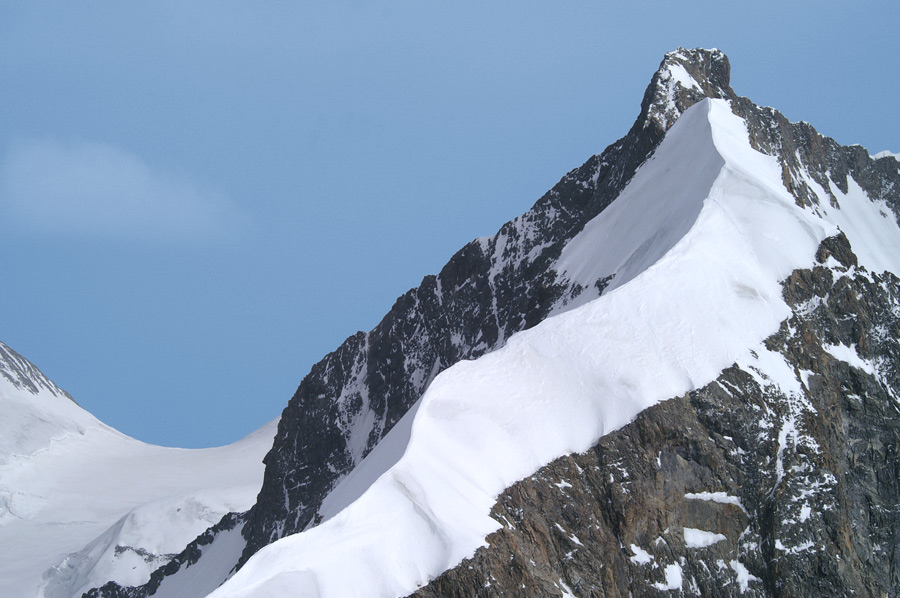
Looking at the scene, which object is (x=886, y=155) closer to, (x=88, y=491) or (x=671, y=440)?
(x=671, y=440)

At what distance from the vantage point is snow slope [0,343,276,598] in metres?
108

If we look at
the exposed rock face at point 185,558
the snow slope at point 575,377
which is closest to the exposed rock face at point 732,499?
the snow slope at point 575,377

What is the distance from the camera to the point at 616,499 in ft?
120

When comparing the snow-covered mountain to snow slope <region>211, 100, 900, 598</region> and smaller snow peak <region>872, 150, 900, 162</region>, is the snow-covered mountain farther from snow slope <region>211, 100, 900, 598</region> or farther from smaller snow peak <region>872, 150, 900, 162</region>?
smaller snow peak <region>872, 150, 900, 162</region>

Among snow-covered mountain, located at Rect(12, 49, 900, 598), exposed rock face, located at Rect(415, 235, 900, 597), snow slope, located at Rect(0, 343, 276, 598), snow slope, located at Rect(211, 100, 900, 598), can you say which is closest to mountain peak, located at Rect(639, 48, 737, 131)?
snow-covered mountain, located at Rect(12, 49, 900, 598)

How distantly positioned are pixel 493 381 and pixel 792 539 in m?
12.2

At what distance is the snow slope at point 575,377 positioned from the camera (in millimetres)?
31125

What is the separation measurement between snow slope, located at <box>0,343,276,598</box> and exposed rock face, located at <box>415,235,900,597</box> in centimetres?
7942

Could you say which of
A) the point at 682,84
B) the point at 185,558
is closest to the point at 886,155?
the point at 682,84

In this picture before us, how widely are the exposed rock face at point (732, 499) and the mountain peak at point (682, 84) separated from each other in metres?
31.7

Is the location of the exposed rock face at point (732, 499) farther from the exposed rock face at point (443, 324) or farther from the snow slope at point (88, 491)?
the snow slope at point (88, 491)

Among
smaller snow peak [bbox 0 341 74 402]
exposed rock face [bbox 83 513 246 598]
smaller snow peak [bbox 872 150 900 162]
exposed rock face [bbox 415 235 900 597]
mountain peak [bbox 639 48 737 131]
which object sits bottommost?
exposed rock face [bbox 415 235 900 597]

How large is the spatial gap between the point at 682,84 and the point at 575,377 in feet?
140

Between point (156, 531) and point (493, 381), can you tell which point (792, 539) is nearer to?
point (493, 381)
